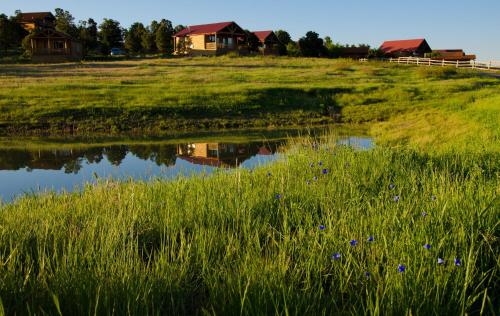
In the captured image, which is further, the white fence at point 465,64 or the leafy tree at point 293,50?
the leafy tree at point 293,50

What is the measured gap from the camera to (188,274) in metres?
4.29

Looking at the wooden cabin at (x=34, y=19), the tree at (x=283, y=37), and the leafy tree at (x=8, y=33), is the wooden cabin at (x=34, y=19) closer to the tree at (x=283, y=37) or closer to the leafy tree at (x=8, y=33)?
the leafy tree at (x=8, y=33)

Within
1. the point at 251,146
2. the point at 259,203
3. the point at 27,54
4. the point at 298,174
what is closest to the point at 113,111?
the point at 251,146

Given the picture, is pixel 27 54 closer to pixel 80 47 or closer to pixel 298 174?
pixel 80 47

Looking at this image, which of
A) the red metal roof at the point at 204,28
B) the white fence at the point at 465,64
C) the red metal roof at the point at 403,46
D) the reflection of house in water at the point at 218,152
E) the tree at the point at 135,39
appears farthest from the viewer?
the red metal roof at the point at 403,46

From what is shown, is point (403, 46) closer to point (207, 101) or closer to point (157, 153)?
point (207, 101)

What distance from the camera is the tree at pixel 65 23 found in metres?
73.1

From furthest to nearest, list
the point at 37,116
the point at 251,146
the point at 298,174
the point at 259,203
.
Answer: the point at 37,116
the point at 251,146
the point at 298,174
the point at 259,203

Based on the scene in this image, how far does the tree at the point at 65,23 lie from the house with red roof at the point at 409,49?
51.6 m

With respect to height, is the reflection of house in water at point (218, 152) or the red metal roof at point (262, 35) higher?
the red metal roof at point (262, 35)

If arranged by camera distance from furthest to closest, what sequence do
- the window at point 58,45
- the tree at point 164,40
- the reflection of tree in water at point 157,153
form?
the tree at point 164,40
the window at point 58,45
the reflection of tree in water at point 157,153

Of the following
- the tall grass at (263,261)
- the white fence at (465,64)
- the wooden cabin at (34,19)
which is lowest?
the tall grass at (263,261)

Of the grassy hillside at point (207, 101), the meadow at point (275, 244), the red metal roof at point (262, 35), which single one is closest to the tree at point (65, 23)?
the red metal roof at point (262, 35)

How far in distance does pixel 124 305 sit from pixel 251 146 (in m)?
15.5
